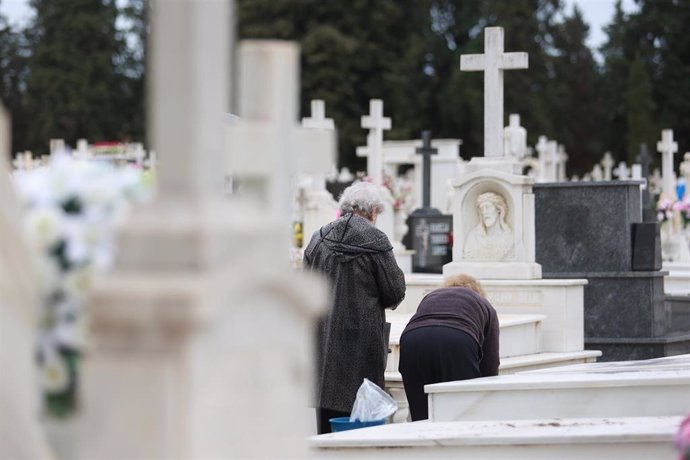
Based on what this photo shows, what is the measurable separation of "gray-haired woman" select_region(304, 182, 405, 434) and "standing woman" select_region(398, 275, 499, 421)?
0.93ft

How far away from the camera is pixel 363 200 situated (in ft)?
30.6

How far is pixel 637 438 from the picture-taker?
583cm

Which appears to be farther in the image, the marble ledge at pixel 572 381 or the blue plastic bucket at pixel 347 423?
the blue plastic bucket at pixel 347 423

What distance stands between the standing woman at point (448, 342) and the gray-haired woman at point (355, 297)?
28 cm

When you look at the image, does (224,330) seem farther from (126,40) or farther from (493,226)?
(126,40)

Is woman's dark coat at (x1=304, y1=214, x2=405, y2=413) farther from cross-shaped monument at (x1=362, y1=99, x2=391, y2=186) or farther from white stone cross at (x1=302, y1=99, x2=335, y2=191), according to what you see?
cross-shaped monument at (x1=362, y1=99, x2=391, y2=186)

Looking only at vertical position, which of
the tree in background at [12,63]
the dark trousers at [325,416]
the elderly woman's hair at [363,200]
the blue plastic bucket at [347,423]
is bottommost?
the dark trousers at [325,416]

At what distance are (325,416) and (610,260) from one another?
4752 millimetres

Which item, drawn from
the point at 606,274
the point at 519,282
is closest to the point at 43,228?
the point at 519,282

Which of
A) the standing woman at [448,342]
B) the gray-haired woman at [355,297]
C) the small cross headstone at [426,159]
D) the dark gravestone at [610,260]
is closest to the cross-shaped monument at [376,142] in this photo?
the small cross headstone at [426,159]

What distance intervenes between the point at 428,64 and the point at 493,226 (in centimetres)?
4717

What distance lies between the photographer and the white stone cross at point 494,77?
13312 mm

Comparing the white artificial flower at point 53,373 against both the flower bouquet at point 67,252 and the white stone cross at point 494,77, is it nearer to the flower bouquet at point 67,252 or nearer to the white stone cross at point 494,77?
the flower bouquet at point 67,252

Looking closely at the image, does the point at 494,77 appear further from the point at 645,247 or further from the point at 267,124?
the point at 267,124
